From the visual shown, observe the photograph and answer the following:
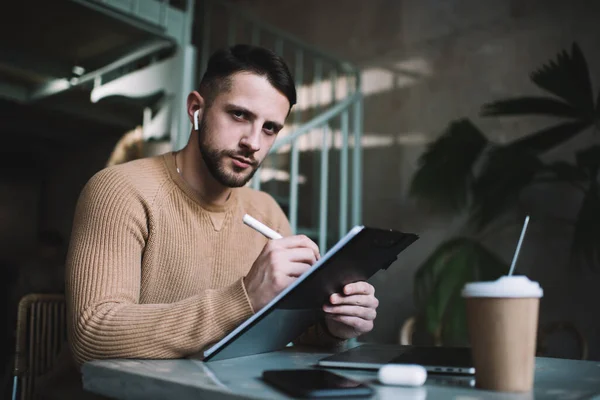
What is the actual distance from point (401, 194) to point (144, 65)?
68.5 inches

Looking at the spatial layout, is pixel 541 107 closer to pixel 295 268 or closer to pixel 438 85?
pixel 438 85

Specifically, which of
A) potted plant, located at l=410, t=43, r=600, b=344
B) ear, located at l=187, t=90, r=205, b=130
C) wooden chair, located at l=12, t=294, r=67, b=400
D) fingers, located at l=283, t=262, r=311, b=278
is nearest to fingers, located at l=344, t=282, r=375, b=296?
fingers, located at l=283, t=262, r=311, b=278

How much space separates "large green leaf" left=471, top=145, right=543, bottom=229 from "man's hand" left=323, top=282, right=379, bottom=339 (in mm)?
1689

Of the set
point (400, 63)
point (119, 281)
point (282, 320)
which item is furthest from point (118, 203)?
point (400, 63)

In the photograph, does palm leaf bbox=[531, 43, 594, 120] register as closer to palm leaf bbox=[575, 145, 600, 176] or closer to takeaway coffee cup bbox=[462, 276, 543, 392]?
palm leaf bbox=[575, 145, 600, 176]

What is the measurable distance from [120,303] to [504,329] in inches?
23.5

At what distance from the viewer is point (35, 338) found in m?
1.20

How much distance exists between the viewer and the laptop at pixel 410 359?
70 cm

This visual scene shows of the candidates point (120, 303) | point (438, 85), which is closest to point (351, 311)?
point (120, 303)

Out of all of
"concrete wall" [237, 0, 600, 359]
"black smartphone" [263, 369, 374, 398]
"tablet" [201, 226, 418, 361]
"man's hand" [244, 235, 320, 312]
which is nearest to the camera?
"black smartphone" [263, 369, 374, 398]

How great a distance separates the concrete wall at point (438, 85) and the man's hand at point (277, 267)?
226 centimetres

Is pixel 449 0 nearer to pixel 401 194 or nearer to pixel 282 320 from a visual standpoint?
pixel 401 194

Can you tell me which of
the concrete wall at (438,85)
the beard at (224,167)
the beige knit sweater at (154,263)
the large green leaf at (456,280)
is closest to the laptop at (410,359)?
the beige knit sweater at (154,263)

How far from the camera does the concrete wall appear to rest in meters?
2.84
